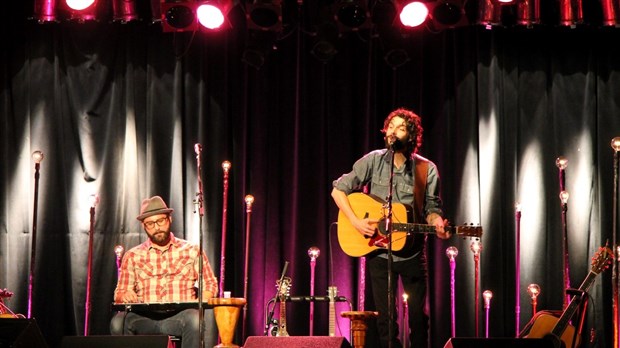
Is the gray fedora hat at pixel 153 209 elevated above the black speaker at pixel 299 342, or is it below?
above

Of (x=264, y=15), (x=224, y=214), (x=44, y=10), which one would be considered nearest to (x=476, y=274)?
(x=224, y=214)

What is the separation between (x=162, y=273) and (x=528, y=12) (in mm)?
4112

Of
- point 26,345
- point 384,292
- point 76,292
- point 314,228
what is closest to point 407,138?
point 384,292

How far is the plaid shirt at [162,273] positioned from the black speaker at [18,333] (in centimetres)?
219

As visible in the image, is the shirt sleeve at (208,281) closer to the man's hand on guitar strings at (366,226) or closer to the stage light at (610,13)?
the man's hand on guitar strings at (366,226)

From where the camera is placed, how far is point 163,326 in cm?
748

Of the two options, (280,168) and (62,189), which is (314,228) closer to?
(280,168)

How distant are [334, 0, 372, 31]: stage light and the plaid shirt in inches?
98.9

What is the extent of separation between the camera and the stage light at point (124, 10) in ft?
29.3

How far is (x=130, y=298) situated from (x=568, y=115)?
4616 millimetres

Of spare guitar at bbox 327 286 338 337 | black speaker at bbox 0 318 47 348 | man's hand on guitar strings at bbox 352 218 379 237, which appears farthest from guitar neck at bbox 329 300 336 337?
black speaker at bbox 0 318 47 348

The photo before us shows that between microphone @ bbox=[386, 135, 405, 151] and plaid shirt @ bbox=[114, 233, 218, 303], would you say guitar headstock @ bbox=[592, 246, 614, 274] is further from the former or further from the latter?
plaid shirt @ bbox=[114, 233, 218, 303]

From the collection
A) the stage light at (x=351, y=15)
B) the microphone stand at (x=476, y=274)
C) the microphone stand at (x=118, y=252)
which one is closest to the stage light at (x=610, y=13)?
the stage light at (x=351, y=15)

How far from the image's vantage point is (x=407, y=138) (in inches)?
283
